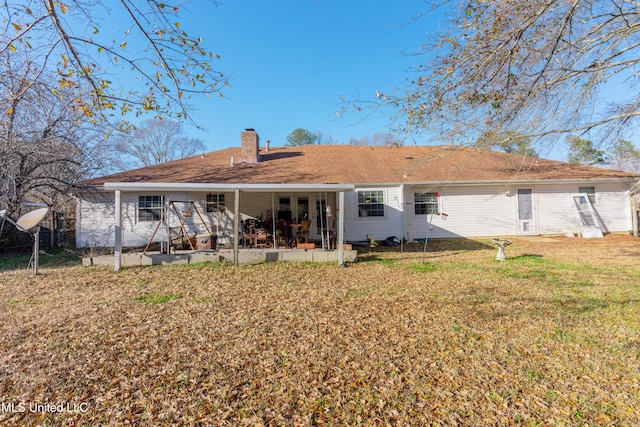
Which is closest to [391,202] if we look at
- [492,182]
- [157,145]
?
[492,182]

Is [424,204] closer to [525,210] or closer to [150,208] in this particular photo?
[525,210]

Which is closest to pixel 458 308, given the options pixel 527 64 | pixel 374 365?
pixel 374 365

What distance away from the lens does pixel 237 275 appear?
6898 mm

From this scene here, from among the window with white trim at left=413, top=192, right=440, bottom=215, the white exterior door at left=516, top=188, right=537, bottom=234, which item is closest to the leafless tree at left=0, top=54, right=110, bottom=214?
the window with white trim at left=413, top=192, right=440, bottom=215

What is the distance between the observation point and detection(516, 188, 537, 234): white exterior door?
1264 centimetres

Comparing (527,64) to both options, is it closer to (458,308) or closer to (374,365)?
(458,308)

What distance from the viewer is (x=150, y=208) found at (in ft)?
38.1

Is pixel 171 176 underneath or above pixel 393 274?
above

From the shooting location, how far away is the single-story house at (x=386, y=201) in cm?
1145

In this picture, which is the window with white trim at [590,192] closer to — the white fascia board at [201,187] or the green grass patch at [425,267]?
the green grass patch at [425,267]

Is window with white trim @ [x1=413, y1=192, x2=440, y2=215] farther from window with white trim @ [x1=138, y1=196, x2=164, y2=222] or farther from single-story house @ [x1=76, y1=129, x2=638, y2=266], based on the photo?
window with white trim @ [x1=138, y1=196, x2=164, y2=222]

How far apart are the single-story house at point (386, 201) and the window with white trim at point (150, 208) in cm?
4

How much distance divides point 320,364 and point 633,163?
2981cm

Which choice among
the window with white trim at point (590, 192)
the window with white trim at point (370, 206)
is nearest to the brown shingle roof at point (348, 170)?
the window with white trim at point (590, 192)
